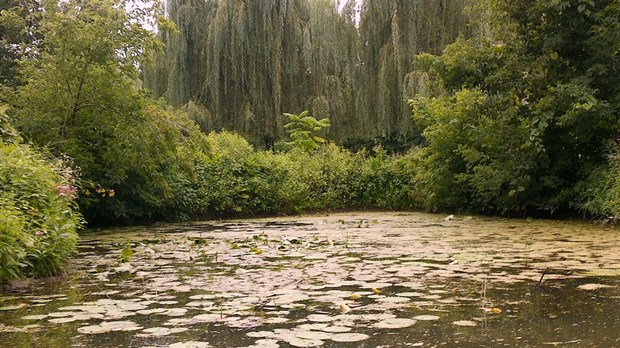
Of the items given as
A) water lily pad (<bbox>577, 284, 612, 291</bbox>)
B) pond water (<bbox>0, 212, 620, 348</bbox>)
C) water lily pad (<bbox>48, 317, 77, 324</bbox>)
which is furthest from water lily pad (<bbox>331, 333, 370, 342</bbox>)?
water lily pad (<bbox>577, 284, 612, 291</bbox>)

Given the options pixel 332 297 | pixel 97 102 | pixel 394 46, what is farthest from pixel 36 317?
pixel 394 46

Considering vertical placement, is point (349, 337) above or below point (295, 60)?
below

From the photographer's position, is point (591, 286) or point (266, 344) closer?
point (266, 344)

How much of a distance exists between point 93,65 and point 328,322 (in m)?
7.57

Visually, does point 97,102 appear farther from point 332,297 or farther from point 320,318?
point 320,318

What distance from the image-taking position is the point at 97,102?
9.21 metres

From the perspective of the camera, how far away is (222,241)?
7023mm

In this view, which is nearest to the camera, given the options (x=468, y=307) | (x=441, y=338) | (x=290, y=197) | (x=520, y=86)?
(x=441, y=338)

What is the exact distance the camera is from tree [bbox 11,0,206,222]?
891cm

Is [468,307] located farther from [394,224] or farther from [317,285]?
[394,224]

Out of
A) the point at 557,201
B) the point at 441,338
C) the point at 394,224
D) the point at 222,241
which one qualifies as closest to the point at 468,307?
the point at 441,338

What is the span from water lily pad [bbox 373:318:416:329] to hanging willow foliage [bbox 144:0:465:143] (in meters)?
12.3

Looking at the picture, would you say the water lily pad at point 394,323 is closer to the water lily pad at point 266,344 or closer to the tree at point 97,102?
the water lily pad at point 266,344

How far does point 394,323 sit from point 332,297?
0.70m
